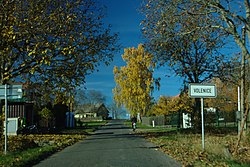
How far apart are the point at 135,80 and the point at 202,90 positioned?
138 ft

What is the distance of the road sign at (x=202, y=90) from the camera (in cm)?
1496

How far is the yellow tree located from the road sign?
1592 inches

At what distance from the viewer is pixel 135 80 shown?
57062 millimetres

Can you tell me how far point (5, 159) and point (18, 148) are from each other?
4.09m

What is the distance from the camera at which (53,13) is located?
20.1 m

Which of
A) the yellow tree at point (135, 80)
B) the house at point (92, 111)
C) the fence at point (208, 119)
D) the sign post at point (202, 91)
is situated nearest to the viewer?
the sign post at point (202, 91)

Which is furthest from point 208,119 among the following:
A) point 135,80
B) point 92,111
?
point 92,111

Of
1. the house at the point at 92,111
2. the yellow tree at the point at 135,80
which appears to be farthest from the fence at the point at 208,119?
the house at the point at 92,111

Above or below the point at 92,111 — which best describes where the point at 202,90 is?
above

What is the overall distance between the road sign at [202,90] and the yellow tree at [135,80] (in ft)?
133

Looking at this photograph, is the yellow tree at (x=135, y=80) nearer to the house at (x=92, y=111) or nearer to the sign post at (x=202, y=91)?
the sign post at (x=202, y=91)

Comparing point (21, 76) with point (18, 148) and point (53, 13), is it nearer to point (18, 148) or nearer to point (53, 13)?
point (53, 13)

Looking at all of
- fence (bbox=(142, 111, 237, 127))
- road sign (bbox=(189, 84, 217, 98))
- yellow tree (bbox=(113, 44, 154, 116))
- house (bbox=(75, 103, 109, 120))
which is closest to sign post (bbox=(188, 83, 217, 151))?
road sign (bbox=(189, 84, 217, 98))

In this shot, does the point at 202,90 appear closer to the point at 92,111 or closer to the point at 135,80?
the point at 135,80
